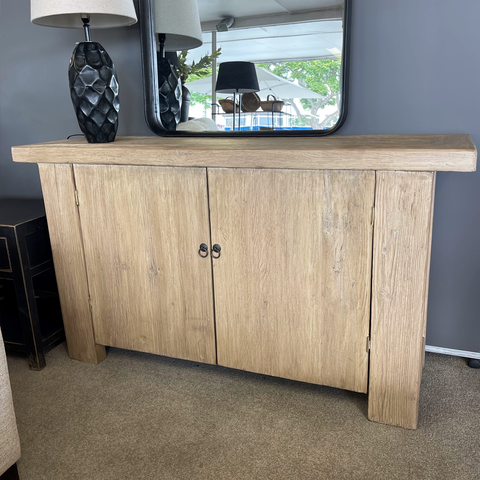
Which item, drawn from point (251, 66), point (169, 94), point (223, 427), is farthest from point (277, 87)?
point (223, 427)

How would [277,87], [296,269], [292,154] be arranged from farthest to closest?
[277,87] → [296,269] → [292,154]

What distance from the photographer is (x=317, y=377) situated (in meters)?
1.54

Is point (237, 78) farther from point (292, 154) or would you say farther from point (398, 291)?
point (398, 291)

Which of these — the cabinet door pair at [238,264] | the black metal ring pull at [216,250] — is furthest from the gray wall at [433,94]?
the black metal ring pull at [216,250]

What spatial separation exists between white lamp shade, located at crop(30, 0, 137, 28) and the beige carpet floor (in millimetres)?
1282

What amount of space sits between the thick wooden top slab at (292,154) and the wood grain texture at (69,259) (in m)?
0.08

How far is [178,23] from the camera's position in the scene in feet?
6.02

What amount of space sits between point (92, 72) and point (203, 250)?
28.1 inches

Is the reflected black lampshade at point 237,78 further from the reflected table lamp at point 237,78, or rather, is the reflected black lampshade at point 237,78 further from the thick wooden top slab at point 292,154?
the thick wooden top slab at point 292,154

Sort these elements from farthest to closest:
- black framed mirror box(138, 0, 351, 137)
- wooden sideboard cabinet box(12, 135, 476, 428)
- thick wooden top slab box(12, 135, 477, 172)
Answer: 1. black framed mirror box(138, 0, 351, 137)
2. wooden sideboard cabinet box(12, 135, 476, 428)
3. thick wooden top slab box(12, 135, 477, 172)

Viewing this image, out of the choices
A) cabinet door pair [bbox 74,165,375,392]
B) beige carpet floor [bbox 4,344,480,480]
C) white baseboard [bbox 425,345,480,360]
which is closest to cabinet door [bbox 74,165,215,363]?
cabinet door pair [bbox 74,165,375,392]

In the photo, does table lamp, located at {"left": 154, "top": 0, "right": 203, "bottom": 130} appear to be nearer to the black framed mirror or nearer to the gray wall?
the black framed mirror

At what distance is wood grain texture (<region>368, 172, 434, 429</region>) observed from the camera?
1270mm

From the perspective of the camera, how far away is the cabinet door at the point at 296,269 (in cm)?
136
